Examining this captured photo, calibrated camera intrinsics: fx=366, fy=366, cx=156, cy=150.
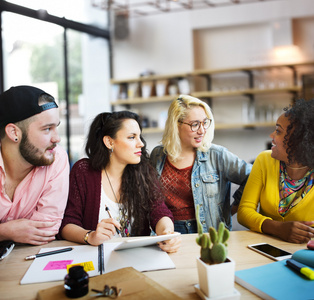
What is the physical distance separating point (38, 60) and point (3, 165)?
3.67 meters

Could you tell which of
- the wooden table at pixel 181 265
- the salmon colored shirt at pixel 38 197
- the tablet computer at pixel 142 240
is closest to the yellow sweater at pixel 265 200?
the wooden table at pixel 181 265

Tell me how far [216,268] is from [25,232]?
0.90 meters

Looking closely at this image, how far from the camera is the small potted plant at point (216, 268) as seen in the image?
104cm

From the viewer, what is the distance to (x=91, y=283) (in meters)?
1.16

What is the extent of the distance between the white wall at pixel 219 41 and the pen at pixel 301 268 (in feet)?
13.8

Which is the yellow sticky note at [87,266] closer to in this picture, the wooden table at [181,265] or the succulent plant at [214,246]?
the wooden table at [181,265]

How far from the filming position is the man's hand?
1560 millimetres

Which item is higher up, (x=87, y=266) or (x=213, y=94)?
(x=213, y=94)

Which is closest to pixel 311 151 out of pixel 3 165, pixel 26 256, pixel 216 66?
pixel 26 256

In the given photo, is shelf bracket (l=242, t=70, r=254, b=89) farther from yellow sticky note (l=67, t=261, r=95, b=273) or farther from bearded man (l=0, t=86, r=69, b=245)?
yellow sticky note (l=67, t=261, r=95, b=273)

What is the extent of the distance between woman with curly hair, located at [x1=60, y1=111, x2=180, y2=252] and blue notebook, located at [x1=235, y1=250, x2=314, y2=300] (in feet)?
2.03

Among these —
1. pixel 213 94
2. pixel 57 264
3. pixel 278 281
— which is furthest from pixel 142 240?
pixel 213 94

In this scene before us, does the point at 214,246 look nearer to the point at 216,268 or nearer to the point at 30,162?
the point at 216,268

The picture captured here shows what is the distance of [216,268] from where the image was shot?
1043 mm
